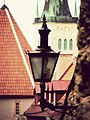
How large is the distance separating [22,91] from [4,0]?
32.7 ft

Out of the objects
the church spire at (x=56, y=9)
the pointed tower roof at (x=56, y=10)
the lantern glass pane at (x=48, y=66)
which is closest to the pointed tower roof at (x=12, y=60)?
the lantern glass pane at (x=48, y=66)

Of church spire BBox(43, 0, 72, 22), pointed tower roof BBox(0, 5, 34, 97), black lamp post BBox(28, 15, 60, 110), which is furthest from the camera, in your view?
church spire BBox(43, 0, 72, 22)

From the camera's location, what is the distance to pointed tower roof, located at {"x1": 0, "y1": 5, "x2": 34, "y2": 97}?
44.2m

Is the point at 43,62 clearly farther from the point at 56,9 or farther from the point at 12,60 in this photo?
the point at 56,9

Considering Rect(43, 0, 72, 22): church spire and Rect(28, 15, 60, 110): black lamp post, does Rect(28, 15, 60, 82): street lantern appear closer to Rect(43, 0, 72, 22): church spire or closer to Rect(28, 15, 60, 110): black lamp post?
Rect(28, 15, 60, 110): black lamp post

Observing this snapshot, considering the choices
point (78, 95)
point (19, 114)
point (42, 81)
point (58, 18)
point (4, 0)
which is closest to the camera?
point (78, 95)

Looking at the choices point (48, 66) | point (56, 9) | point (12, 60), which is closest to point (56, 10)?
point (56, 9)

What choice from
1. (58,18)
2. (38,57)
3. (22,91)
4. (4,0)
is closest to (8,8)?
(4,0)

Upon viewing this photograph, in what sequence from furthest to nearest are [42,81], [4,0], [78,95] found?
[4,0] < [42,81] < [78,95]

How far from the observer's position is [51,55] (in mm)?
6422

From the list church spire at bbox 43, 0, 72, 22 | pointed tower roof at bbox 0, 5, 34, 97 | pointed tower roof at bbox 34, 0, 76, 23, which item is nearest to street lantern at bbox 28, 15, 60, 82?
pointed tower roof at bbox 0, 5, 34, 97

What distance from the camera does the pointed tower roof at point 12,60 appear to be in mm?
44156

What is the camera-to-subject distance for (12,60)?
46438 millimetres

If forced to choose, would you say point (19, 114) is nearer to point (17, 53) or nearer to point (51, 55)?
point (17, 53)
